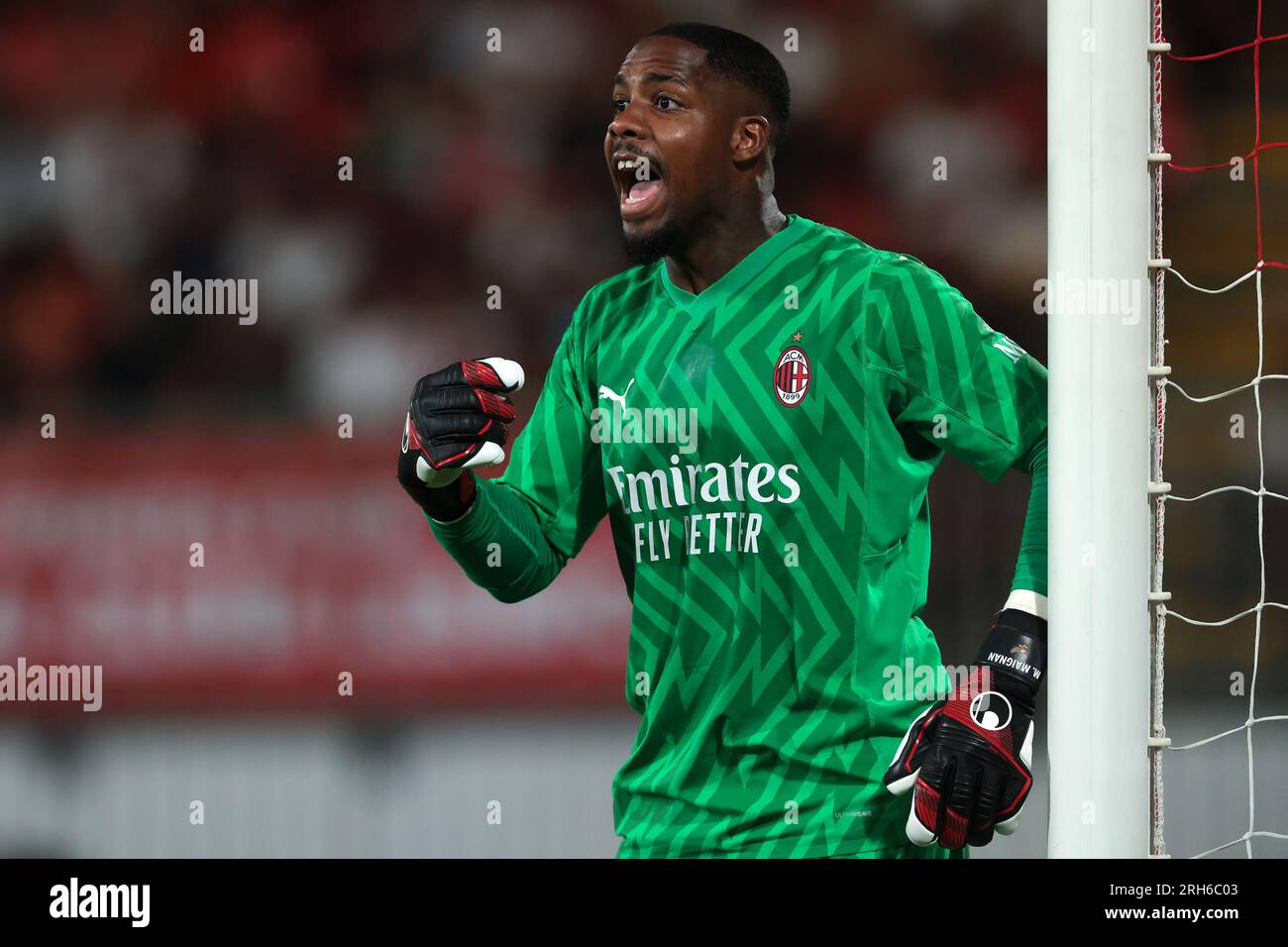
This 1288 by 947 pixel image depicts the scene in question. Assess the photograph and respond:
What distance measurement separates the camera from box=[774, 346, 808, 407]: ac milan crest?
268cm

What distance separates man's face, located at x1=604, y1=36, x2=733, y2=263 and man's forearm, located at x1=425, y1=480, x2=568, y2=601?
467 mm

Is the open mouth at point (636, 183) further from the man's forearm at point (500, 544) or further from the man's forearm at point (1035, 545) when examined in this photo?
the man's forearm at point (1035, 545)

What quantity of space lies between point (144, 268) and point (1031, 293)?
288 centimetres

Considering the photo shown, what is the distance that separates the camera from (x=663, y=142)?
2756mm

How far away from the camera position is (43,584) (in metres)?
4.88

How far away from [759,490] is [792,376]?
0.20m

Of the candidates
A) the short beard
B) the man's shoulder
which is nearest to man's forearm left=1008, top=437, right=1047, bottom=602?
the man's shoulder

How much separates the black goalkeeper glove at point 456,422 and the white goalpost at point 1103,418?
82cm

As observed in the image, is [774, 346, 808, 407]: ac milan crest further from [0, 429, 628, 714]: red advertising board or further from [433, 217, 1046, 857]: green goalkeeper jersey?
[0, 429, 628, 714]: red advertising board

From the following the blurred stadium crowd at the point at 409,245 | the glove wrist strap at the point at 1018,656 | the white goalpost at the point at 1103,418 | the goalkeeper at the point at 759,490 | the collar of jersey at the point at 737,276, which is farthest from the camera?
the blurred stadium crowd at the point at 409,245

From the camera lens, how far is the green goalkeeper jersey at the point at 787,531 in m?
2.60

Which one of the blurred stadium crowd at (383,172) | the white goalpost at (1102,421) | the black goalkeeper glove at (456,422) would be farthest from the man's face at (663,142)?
the blurred stadium crowd at (383,172)

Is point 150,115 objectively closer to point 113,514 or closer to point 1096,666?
point 113,514
